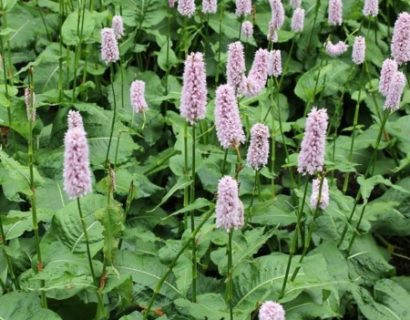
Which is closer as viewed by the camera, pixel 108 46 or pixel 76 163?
pixel 76 163

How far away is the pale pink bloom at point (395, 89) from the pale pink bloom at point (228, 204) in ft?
3.84

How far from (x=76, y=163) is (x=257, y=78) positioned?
4.35 ft

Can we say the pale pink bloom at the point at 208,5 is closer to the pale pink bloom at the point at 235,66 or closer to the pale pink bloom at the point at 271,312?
the pale pink bloom at the point at 235,66

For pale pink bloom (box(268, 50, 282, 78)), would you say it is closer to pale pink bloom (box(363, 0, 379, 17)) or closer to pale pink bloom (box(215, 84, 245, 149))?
pale pink bloom (box(363, 0, 379, 17))

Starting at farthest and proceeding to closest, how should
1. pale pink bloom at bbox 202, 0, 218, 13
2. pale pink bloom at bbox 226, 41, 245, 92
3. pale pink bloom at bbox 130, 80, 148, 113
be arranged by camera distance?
pale pink bloom at bbox 202, 0, 218, 13 → pale pink bloom at bbox 130, 80, 148, 113 → pale pink bloom at bbox 226, 41, 245, 92

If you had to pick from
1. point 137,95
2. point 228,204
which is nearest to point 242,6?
point 137,95

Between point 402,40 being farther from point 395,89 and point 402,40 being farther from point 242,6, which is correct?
point 242,6

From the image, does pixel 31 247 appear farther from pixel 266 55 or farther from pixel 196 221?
pixel 266 55

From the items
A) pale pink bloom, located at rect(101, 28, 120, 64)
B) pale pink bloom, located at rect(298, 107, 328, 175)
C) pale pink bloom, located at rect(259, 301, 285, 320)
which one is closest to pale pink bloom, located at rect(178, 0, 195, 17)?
pale pink bloom, located at rect(101, 28, 120, 64)

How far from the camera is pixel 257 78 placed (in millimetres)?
3379

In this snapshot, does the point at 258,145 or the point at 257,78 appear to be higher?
the point at 257,78

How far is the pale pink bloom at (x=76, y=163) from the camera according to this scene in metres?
2.26

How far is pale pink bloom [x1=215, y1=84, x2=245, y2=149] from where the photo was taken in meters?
2.60

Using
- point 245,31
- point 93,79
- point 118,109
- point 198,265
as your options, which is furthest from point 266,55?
point 93,79
